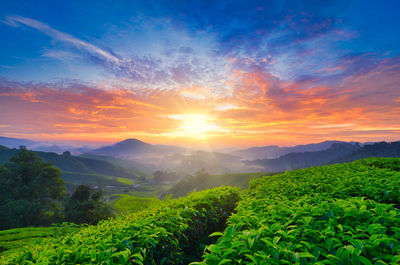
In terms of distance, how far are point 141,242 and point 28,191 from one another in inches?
1932

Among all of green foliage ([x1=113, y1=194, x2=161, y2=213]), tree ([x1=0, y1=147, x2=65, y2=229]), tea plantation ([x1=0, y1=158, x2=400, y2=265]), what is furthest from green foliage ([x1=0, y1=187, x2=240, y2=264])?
tree ([x1=0, y1=147, x2=65, y2=229])

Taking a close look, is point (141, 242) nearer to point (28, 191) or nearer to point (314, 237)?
point (314, 237)

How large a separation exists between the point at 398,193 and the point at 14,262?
30.6 ft

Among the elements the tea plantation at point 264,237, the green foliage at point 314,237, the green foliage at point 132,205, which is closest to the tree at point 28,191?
the green foliage at point 132,205

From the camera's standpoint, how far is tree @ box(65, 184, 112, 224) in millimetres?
27297

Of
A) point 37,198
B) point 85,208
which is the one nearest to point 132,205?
point 85,208

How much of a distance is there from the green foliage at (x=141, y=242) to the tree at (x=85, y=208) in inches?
979

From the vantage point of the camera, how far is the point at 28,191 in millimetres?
38125

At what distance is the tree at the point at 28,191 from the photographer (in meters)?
31.5

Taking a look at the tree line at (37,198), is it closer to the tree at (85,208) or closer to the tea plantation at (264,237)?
the tree at (85,208)

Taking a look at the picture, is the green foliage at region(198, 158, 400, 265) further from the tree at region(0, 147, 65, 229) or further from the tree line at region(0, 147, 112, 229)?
the tree at region(0, 147, 65, 229)

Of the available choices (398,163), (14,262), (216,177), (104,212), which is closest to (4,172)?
(104,212)

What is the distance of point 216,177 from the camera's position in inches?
5300

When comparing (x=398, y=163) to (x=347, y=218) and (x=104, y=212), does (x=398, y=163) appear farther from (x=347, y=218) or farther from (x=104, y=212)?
(x=104, y=212)
